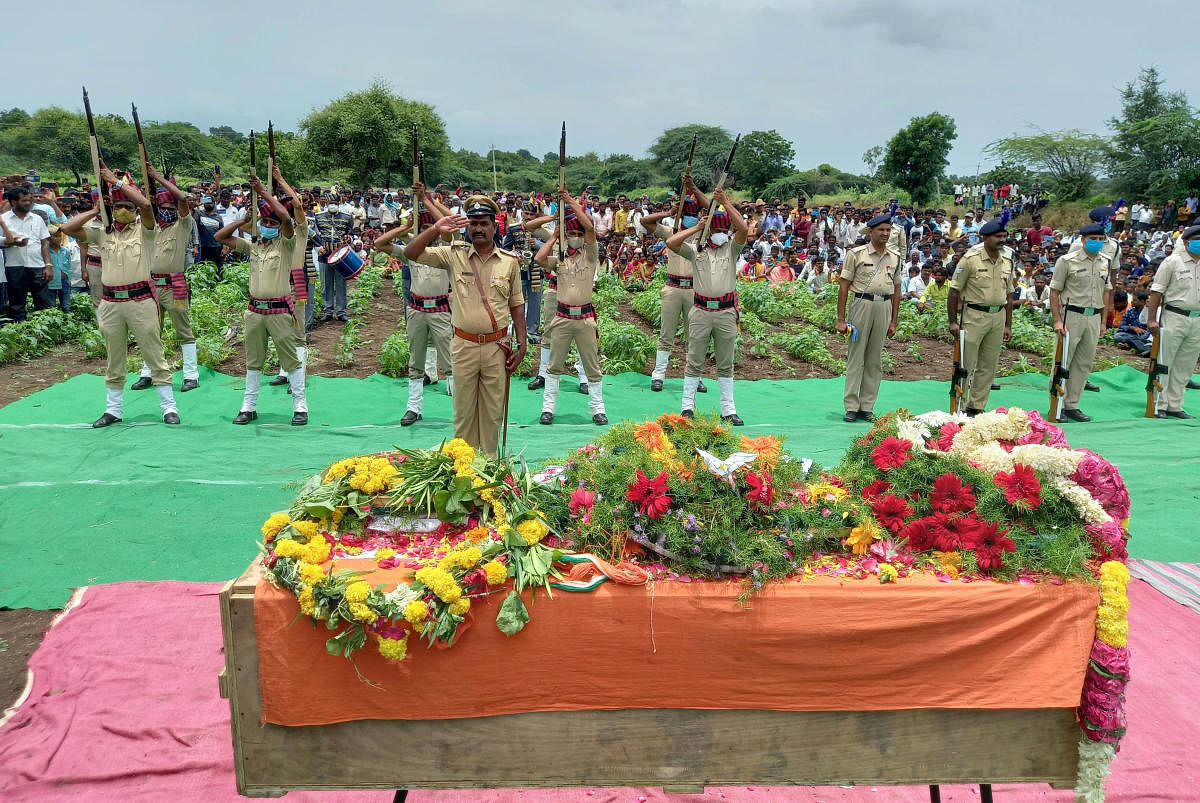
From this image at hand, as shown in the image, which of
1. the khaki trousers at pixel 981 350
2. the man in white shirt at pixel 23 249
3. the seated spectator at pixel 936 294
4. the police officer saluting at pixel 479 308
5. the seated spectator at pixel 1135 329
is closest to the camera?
the police officer saluting at pixel 479 308

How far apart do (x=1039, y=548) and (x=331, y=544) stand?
9.24ft

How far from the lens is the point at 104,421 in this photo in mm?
7727

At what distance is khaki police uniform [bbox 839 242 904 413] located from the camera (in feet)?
27.2

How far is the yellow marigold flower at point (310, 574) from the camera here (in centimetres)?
277

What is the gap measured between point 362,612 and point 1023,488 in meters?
2.67

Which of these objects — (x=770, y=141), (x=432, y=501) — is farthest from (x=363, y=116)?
(x=432, y=501)

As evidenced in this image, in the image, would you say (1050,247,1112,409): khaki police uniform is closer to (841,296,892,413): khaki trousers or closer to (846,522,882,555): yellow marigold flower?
(841,296,892,413): khaki trousers

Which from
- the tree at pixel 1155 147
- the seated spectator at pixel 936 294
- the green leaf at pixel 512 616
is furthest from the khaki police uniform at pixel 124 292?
the tree at pixel 1155 147

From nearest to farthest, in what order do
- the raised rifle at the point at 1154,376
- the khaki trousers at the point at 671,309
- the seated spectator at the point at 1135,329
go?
1. the raised rifle at the point at 1154,376
2. the khaki trousers at the point at 671,309
3. the seated spectator at the point at 1135,329

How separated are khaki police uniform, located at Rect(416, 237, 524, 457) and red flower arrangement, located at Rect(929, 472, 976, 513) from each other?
3.12 m

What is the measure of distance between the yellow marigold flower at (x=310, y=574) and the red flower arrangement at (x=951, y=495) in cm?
249

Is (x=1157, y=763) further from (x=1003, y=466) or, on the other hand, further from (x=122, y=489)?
(x=122, y=489)

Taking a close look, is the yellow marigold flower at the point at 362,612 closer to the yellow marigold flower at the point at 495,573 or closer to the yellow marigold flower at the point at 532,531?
the yellow marigold flower at the point at 495,573

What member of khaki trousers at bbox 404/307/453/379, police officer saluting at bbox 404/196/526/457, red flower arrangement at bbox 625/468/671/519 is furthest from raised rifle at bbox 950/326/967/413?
red flower arrangement at bbox 625/468/671/519
